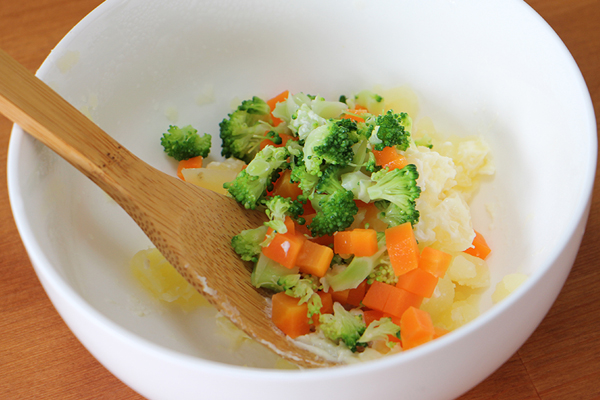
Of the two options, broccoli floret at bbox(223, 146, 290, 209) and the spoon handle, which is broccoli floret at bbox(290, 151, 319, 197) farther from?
the spoon handle

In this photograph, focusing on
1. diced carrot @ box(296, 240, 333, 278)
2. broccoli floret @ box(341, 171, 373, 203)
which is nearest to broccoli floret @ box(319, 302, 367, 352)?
diced carrot @ box(296, 240, 333, 278)

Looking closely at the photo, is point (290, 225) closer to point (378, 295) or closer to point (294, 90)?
point (378, 295)

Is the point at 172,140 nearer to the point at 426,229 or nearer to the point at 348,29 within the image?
the point at 348,29

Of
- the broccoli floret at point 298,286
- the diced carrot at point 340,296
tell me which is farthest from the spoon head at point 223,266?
the diced carrot at point 340,296

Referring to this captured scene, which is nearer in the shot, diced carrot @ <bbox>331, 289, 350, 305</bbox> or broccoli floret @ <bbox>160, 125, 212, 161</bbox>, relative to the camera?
diced carrot @ <bbox>331, 289, 350, 305</bbox>

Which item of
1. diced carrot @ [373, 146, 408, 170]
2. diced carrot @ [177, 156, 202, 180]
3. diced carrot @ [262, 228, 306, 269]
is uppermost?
diced carrot @ [373, 146, 408, 170]
